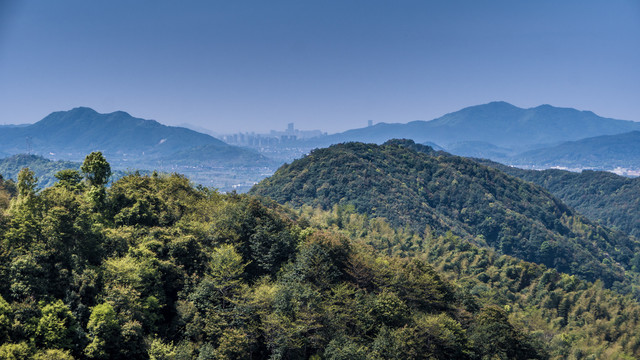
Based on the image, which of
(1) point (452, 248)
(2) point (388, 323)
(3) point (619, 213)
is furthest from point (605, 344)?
(3) point (619, 213)

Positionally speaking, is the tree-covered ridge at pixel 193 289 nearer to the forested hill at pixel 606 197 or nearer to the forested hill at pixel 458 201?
the forested hill at pixel 458 201

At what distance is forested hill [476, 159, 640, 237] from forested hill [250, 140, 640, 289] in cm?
4919

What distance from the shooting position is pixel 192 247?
27609mm

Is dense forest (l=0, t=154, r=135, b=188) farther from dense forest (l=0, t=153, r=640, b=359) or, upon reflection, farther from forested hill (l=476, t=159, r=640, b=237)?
forested hill (l=476, t=159, r=640, b=237)

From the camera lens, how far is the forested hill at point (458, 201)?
93.1 meters

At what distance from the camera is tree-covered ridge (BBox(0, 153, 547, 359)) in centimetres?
1970

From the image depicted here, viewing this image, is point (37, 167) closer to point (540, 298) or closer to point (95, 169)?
point (95, 169)

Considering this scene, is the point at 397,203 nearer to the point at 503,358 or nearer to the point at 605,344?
the point at 605,344

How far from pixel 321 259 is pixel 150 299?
1193 centimetres

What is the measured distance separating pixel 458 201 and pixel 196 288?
328 feet

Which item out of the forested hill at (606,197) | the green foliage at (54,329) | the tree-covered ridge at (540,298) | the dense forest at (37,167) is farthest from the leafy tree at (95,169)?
the forested hill at (606,197)

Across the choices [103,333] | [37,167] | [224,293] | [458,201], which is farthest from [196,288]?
[37,167]

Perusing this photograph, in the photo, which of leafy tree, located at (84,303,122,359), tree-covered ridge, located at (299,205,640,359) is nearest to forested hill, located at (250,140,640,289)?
tree-covered ridge, located at (299,205,640,359)

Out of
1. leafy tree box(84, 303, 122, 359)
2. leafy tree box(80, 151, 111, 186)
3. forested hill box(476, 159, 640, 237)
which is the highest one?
leafy tree box(80, 151, 111, 186)
